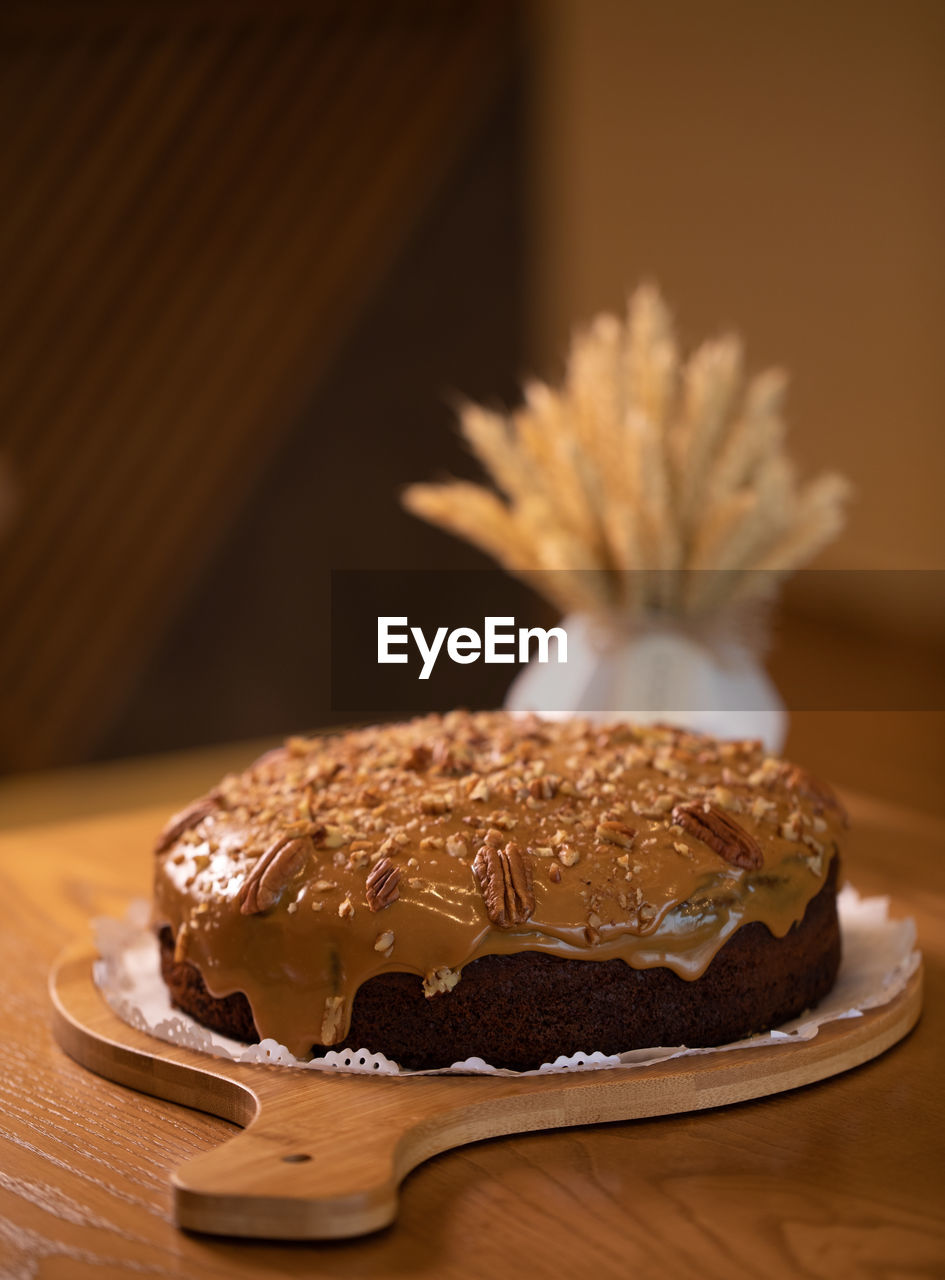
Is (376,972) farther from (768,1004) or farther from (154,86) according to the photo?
(154,86)

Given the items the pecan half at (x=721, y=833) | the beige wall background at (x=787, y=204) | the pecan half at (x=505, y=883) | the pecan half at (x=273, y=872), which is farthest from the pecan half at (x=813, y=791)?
the beige wall background at (x=787, y=204)

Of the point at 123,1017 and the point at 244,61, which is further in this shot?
the point at 244,61

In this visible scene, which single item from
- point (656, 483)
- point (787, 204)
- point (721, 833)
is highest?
point (787, 204)

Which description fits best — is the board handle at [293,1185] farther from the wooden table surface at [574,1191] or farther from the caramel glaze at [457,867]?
the caramel glaze at [457,867]

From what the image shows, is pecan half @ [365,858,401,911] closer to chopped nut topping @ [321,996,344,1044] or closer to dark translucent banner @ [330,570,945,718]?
chopped nut topping @ [321,996,344,1044]

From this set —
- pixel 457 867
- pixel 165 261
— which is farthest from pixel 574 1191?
pixel 165 261

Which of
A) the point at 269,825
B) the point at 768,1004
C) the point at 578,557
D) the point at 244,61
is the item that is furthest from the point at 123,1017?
the point at 244,61

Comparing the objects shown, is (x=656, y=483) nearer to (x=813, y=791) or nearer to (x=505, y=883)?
(x=813, y=791)
